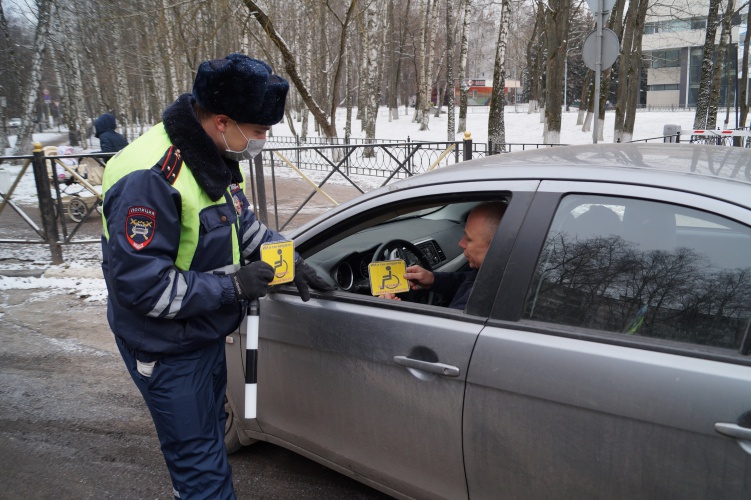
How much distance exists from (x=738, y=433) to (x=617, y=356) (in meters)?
0.36

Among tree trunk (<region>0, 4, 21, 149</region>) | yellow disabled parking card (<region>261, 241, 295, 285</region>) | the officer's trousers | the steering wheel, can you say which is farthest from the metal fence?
tree trunk (<region>0, 4, 21, 149</region>)

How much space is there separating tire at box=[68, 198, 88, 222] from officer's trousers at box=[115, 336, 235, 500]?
377 inches

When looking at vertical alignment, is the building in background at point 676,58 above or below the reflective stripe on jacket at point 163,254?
above

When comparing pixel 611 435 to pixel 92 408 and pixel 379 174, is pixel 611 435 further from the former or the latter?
pixel 379 174

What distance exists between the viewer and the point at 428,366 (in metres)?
2.17

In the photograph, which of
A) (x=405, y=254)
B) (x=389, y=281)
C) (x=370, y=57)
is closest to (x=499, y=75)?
(x=370, y=57)

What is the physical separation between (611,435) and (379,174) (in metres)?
11.9

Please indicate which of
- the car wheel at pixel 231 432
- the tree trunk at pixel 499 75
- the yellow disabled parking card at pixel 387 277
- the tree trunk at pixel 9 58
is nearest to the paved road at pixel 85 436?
the car wheel at pixel 231 432

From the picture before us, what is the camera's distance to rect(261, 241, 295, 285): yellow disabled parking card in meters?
2.39

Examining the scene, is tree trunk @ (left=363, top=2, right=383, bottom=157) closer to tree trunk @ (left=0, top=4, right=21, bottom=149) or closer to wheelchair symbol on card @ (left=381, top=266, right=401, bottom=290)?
wheelchair symbol on card @ (left=381, top=266, right=401, bottom=290)

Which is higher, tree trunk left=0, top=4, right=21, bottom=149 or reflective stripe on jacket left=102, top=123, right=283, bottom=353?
tree trunk left=0, top=4, right=21, bottom=149

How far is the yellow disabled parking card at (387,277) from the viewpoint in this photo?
283 cm

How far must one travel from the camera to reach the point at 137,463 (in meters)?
3.42

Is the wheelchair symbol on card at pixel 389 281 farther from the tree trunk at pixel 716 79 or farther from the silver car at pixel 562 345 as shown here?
the tree trunk at pixel 716 79
